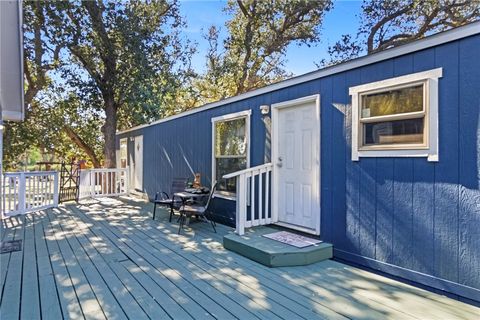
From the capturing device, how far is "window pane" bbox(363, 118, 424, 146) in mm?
2828

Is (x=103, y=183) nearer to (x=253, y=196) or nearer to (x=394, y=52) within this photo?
(x=253, y=196)

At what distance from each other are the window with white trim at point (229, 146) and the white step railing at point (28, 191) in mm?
3996

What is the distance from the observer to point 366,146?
3.22 m

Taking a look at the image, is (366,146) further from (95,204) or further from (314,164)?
(95,204)

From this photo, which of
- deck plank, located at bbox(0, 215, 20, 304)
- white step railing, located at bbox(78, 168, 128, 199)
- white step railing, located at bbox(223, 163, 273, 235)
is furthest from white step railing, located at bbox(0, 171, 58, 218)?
white step railing, located at bbox(223, 163, 273, 235)

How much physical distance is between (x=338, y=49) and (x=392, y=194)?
32.1ft

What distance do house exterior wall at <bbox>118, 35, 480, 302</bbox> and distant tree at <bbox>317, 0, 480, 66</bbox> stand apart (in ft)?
26.1

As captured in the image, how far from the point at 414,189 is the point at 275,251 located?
152 centimetres

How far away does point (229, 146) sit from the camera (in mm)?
5480

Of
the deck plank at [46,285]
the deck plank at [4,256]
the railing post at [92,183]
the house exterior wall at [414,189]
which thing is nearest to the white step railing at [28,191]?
the deck plank at [4,256]

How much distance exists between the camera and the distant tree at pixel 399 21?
9.54 meters

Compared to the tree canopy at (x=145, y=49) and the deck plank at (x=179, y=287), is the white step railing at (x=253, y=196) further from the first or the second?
the tree canopy at (x=145, y=49)

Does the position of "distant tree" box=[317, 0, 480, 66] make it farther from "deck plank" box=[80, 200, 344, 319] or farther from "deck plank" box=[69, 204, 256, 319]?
"deck plank" box=[69, 204, 256, 319]

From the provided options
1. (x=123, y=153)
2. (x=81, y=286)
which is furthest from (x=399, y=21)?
(x=81, y=286)
